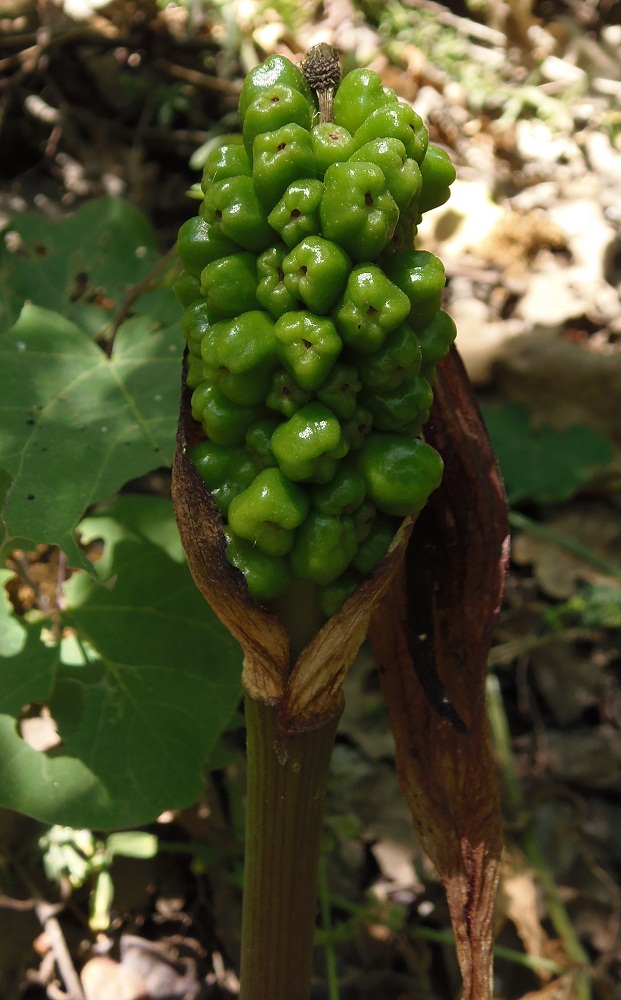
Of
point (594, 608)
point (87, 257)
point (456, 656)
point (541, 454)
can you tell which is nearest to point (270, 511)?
point (456, 656)

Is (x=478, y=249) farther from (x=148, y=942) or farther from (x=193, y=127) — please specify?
(x=148, y=942)

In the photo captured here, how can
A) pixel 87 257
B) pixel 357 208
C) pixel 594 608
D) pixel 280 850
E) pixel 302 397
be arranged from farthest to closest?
pixel 594 608 < pixel 87 257 < pixel 280 850 < pixel 302 397 < pixel 357 208

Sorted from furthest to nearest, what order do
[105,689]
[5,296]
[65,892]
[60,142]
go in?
[60,142] → [5,296] → [65,892] → [105,689]

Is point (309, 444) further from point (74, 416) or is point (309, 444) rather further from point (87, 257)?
point (87, 257)

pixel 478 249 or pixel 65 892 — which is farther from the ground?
pixel 478 249

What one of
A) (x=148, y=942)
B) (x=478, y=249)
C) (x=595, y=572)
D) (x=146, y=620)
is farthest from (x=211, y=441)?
(x=478, y=249)

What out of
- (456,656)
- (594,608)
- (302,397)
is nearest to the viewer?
(302,397)

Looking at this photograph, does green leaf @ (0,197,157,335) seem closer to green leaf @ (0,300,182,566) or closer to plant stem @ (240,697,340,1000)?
green leaf @ (0,300,182,566)
